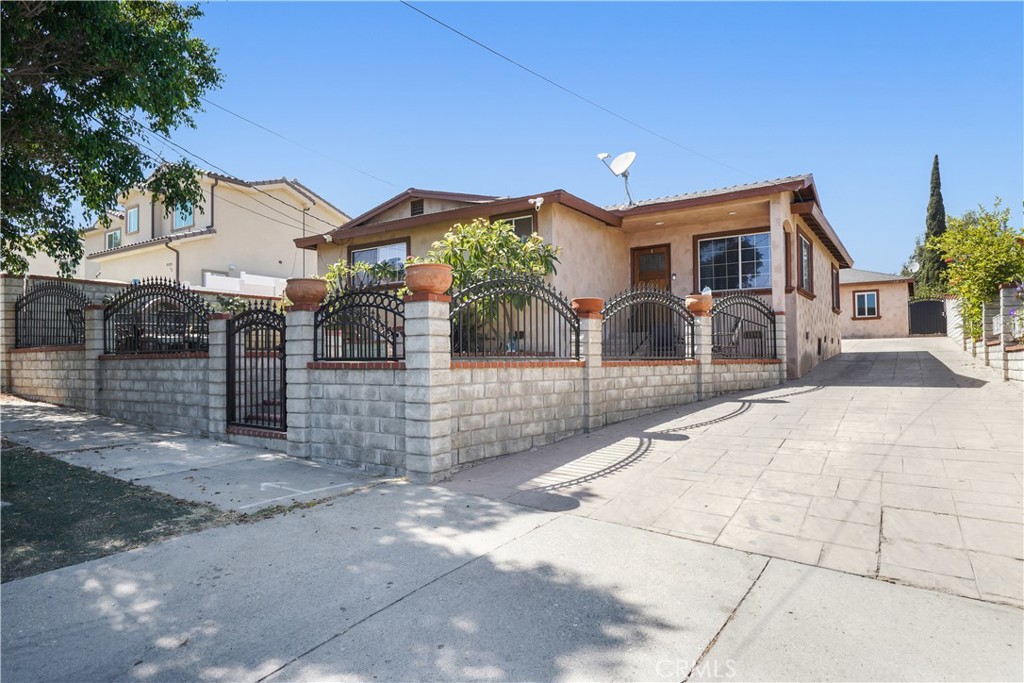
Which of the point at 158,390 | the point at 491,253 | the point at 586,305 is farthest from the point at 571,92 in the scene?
the point at 158,390

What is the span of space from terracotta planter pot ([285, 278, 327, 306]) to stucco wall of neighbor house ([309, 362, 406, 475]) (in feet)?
2.80

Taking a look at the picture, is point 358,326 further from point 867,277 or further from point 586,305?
point 867,277

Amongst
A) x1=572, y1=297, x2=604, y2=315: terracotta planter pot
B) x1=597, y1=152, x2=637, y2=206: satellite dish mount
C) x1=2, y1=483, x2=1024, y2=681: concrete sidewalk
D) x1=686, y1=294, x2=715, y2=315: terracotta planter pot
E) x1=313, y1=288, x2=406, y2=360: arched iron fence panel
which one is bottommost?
x1=2, y1=483, x2=1024, y2=681: concrete sidewalk

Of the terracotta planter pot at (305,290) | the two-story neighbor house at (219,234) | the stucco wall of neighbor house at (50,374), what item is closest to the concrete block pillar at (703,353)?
the terracotta planter pot at (305,290)

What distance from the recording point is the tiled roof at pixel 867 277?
26.4 metres

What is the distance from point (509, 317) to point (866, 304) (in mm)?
26601

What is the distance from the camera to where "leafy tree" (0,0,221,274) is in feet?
21.0

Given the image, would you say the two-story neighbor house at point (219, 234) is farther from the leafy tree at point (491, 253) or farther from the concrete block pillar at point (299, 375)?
the concrete block pillar at point (299, 375)

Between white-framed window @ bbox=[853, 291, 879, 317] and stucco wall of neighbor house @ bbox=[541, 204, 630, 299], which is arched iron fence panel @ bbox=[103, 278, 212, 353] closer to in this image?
stucco wall of neighbor house @ bbox=[541, 204, 630, 299]

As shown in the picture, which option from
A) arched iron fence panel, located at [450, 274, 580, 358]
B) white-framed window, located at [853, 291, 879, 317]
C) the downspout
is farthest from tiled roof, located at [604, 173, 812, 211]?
white-framed window, located at [853, 291, 879, 317]

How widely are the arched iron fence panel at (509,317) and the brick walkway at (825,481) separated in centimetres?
137

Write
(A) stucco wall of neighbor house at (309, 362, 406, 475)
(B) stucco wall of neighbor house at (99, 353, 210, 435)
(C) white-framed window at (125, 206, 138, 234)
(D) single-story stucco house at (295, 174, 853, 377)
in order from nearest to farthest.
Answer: (A) stucco wall of neighbor house at (309, 362, 406, 475), (B) stucco wall of neighbor house at (99, 353, 210, 435), (D) single-story stucco house at (295, 174, 853, 377), (C) white-framed window at (125, 206, 138, 234)

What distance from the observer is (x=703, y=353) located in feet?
34.1

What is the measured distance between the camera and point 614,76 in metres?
11.5
